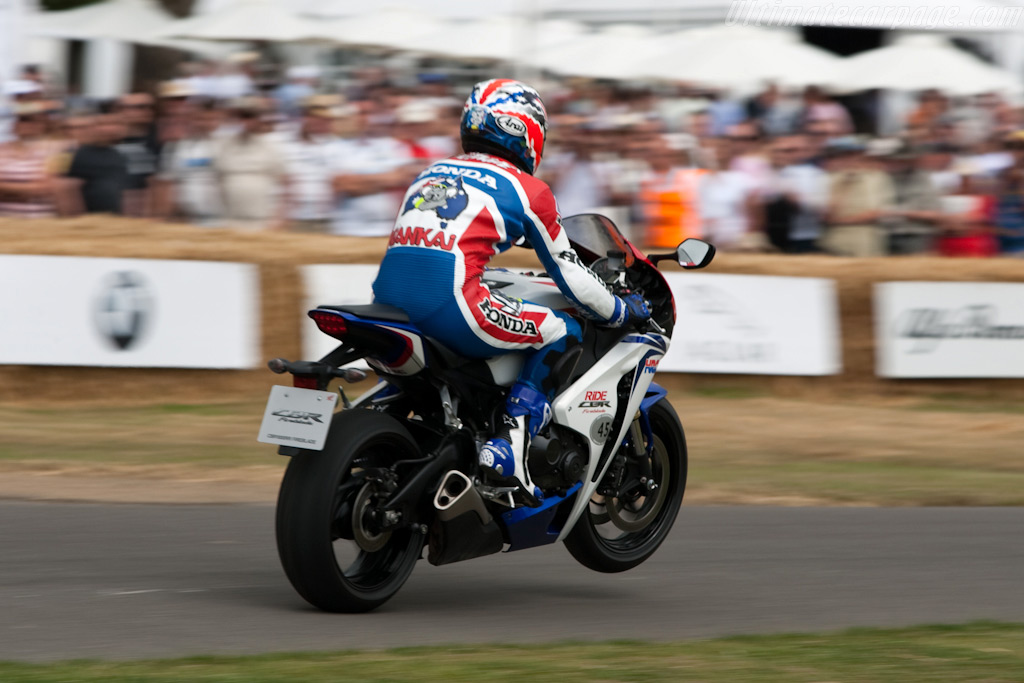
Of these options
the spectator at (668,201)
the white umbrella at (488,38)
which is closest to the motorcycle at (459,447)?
the spectator at (668,201)

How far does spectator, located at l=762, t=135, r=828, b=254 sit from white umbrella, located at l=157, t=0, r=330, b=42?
610 centimetres

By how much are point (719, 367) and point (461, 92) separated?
4.77 metres

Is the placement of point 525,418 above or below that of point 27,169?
below

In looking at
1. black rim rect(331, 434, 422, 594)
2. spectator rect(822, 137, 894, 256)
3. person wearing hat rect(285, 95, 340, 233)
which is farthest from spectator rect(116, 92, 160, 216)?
black rim rect(331, 434, 422, 594)

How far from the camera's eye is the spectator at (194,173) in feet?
41.7

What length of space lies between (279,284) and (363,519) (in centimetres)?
691

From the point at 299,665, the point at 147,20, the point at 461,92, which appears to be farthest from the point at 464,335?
the point at 147,20

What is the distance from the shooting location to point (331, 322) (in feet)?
17.8

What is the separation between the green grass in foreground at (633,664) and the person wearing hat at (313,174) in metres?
8.33

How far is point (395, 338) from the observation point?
18.1 feet

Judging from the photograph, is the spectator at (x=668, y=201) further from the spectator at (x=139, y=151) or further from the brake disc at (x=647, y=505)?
the brake disc at (x=647, y=505)

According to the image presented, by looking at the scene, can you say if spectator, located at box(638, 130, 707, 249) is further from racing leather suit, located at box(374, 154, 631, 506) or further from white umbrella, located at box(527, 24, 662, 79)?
racing leather suit, located at box(374, 154, 631, 506)

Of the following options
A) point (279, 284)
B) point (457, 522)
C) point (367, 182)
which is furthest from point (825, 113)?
point (457, 522)

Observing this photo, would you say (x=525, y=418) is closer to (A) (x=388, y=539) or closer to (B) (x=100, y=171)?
(A) (x=388, y=539)
